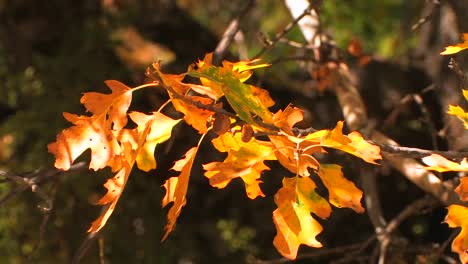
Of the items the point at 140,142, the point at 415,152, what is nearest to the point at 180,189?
the point at 140,142

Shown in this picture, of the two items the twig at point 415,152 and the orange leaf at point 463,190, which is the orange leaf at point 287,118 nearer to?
the twig at point 415,152

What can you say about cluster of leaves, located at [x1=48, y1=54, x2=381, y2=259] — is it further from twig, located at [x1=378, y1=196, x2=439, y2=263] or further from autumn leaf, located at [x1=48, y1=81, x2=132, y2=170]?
twig, located at [x1=378, y1=196, x2=439, y2=263]

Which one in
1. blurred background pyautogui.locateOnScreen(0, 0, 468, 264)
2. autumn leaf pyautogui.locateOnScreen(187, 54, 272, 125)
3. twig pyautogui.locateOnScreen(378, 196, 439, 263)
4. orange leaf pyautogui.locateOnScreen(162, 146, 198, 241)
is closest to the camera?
autumn leaf pyautogui.locateOnScreen(187, 54, 272, 125)

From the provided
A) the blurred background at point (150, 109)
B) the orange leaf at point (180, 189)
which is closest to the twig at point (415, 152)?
the orange leaf at point (180, 189)

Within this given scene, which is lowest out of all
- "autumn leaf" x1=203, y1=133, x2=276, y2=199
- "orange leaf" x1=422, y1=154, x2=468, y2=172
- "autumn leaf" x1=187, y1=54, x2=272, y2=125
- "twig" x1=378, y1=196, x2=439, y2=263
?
"twig" x1=378, y1=196, x2=439, y2=263

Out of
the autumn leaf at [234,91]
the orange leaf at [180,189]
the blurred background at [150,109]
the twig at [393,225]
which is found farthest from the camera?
the blurred background at [150,109]

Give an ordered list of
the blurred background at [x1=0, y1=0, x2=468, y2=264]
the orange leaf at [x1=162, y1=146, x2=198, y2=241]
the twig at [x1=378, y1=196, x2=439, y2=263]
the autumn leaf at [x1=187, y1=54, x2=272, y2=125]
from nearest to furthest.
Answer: the autumn leaf at [x1=187, y1=54, x2=272, y2=125] → the orange leaf at [x1=162, y1=146, x2=198, y2=241] → the twig at [x1=378, y1=196, x2=439, y2=263] → the blurred background at [x1=0, y1=0, x2=468, y2=264]

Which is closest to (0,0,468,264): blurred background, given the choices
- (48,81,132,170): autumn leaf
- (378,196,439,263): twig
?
(378,196,439,263): twig

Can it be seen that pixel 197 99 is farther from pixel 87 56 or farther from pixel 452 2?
pixel 87 56
